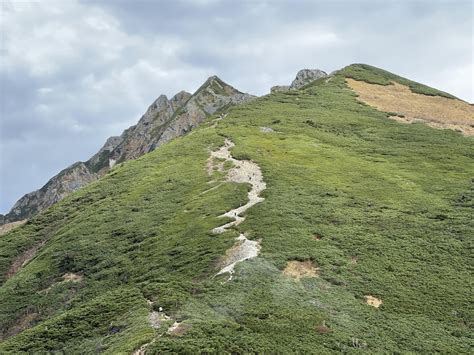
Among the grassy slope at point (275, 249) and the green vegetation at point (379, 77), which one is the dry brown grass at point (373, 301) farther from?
the green vegetation at point (379, 77)

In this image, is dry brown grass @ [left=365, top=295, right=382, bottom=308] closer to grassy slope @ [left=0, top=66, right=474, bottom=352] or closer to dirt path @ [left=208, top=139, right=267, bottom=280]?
grassy slope @ [left=0, top=66, right=474, bottom=352]

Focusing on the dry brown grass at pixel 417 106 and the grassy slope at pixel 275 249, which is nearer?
the grassy slope at pixel 275 249

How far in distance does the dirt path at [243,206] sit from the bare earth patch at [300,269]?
3.30 m

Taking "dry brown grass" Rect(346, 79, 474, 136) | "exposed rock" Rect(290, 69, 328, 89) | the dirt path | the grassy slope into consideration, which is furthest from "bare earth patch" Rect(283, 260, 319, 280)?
"exposed rock" Rect(290, 69, 328, 89)

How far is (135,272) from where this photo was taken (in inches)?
1898

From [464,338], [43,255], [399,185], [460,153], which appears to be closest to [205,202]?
[43,255]

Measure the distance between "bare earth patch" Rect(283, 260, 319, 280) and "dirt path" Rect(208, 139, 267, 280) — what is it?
10.8 ft

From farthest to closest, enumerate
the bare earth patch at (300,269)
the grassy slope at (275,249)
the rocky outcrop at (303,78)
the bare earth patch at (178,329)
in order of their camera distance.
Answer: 1. the rocky outcrop at (303,78)
2. the bare earth patch at (300,269)
3. the grassy slope at (275,249)
4. the bare earth patch at (178,329)

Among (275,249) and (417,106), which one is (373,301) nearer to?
(275,249)

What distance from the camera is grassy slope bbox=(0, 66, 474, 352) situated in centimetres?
3266

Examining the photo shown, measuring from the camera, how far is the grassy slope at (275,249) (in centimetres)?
3266

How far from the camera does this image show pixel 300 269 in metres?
41.3

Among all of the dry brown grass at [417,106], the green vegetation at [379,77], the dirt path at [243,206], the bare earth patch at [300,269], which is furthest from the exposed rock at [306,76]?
the bare earth patch at [300,269]

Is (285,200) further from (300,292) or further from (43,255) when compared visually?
(43,255)
